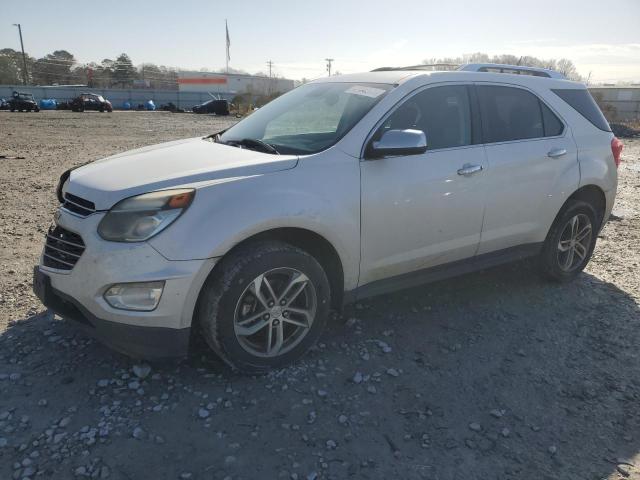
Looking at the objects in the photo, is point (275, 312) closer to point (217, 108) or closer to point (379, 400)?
point (379, 400)

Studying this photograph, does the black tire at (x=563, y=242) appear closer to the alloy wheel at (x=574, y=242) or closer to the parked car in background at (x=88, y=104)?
the alloy wheel at (x=574, y=242)

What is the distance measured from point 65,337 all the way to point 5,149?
1188cm

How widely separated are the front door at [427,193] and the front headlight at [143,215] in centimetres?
119

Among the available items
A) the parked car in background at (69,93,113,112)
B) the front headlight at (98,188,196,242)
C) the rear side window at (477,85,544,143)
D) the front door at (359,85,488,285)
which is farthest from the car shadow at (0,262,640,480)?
the parked car in background at (69,93,113,112)

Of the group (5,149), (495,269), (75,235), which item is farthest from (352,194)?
(5,149)

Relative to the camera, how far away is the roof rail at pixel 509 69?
4328 mm

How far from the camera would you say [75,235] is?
285cm

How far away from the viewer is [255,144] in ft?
11.6

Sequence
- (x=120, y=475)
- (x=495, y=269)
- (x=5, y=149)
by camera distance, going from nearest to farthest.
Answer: (x=120, y=475) < (x=495, y=269) < (x=5, y=149)

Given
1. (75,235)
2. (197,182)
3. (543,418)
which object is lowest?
(543,418)

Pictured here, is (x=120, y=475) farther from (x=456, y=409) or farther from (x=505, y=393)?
(x=505, y=393)

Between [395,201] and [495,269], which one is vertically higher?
[395,201]

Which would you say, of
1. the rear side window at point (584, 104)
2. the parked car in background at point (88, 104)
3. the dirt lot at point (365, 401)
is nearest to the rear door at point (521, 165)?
the rear side window at point (584, 104)

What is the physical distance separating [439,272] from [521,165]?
1129mm
